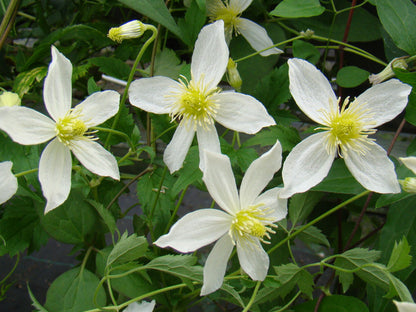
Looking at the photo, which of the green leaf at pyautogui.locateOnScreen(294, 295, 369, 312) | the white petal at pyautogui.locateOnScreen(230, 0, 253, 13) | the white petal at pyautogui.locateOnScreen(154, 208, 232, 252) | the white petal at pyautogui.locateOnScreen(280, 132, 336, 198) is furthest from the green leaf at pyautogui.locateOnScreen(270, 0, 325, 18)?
the green leaf at pyautogui.locateOnScreen(294, 295, 369, 312)

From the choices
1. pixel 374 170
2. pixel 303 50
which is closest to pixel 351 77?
pixel 303 50

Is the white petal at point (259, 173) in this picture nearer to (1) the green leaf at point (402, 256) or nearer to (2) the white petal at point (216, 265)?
(2) the white petal at point (216, 265)

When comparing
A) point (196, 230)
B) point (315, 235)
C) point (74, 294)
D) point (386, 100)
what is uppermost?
point (386, 100)

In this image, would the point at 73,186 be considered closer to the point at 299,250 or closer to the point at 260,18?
the point at 260,18

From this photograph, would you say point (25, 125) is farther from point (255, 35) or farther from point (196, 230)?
point (255, 35)

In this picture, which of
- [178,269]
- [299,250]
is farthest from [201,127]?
[299,250]
